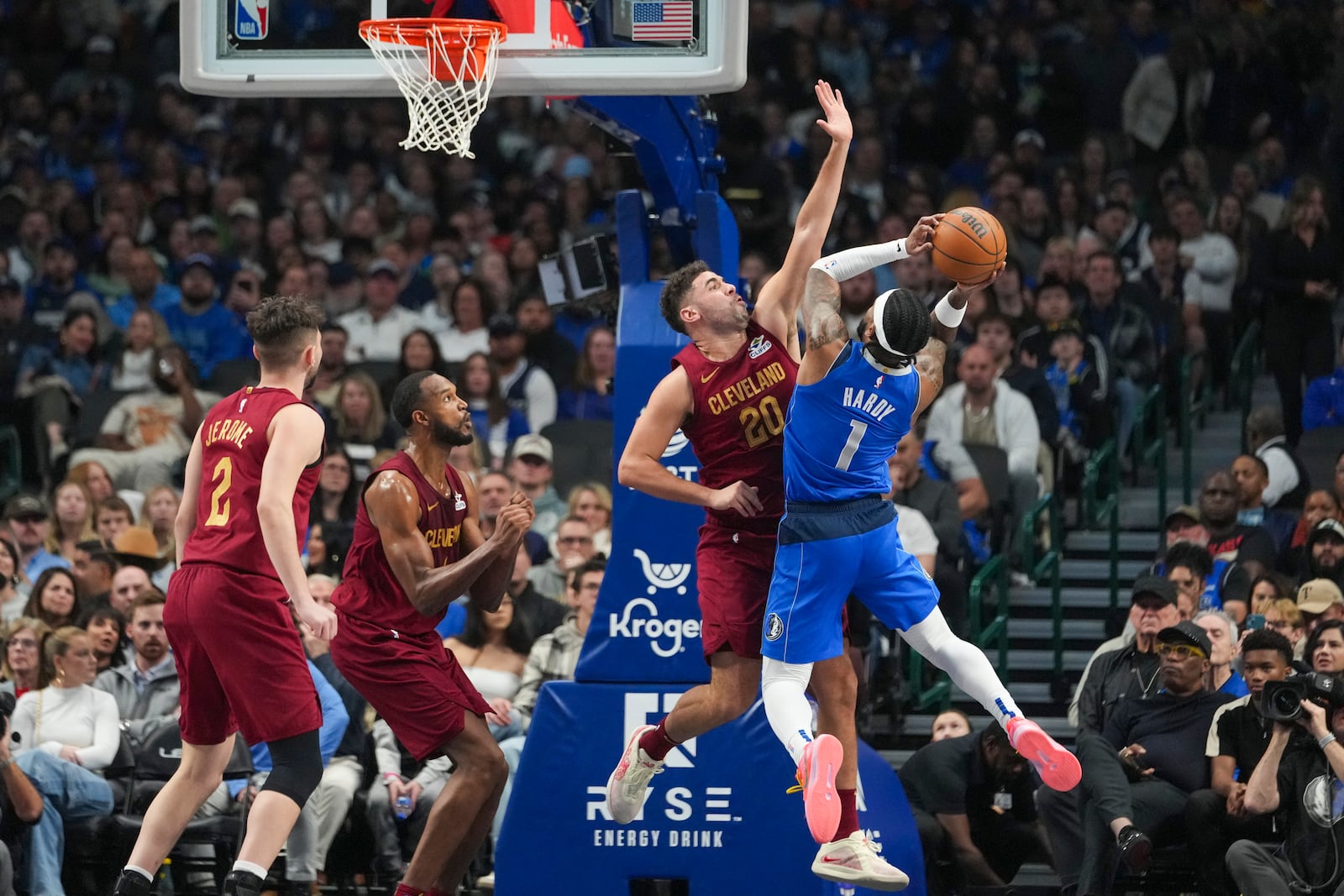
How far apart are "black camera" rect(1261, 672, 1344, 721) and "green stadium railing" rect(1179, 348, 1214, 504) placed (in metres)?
5.04

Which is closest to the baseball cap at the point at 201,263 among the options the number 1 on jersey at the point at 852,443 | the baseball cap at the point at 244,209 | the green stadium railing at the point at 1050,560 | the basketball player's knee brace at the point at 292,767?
the baseball cap at the point at 244,209

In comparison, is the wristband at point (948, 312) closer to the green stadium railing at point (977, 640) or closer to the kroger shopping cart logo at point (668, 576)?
the kroger shopping cart logo at point (668, 576)

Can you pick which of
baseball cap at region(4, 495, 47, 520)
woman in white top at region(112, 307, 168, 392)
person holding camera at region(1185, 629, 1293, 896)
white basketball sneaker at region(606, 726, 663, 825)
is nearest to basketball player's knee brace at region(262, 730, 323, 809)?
white basketball sneaker at region(606, 726, 663, 825)

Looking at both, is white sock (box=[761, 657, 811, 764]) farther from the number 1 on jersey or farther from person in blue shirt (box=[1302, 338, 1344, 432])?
person in blue shirt (box=[1302, 338, 1344, 432])

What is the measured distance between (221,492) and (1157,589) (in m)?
4.91

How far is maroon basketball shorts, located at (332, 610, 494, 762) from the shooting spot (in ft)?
26.0

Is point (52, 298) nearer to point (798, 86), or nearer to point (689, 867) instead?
point (798, 86)

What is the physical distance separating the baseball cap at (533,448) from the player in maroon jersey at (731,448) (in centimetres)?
481

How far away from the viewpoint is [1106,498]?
564 inches

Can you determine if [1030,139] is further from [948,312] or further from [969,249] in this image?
[969,249]

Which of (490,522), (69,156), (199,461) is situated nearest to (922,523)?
(490,522)

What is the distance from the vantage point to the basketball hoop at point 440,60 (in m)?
8.37

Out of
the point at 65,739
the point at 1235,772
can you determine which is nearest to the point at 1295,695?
the point at 1235,772

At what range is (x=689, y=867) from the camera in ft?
29.1
